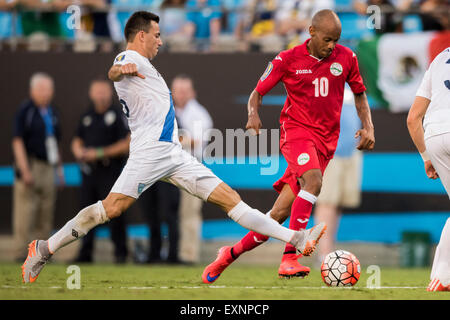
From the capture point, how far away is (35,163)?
1343 cm

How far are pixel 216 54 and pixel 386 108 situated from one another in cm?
286

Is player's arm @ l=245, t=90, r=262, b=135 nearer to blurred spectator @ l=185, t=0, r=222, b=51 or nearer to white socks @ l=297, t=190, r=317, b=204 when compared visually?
white socks @ l=297, t=190, r=317, b=204

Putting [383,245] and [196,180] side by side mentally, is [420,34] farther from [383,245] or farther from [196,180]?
[196,180]

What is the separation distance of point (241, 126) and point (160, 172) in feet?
19.3

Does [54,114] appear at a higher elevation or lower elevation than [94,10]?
lower

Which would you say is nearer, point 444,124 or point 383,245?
point 444,124

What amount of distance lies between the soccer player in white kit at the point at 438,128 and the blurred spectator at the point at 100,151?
21.2 feet

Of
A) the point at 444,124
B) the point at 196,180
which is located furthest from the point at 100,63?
the point at 444,124

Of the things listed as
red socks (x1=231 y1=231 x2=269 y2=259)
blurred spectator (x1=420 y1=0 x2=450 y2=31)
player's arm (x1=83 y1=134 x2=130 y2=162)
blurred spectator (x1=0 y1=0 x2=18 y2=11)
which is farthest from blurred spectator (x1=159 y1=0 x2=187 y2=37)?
red socks (x1=231 y1=231 x2=269 y2=259)

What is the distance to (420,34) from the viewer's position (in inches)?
527

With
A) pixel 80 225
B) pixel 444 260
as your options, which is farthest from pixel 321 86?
pixel 80 225

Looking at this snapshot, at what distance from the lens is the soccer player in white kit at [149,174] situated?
7695mm

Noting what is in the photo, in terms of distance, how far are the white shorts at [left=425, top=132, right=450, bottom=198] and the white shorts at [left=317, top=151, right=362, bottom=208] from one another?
204 inches

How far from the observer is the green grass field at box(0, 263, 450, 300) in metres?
6.83
